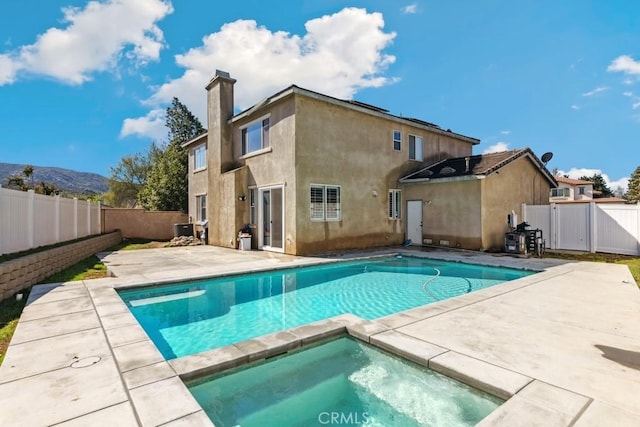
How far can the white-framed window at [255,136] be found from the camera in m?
15.8

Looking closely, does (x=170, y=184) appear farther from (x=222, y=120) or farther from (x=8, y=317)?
(x=8, y=317)

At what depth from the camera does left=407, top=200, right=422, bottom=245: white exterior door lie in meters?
17.4

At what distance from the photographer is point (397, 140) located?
1784cm

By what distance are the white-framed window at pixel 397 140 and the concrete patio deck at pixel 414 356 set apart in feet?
38.4

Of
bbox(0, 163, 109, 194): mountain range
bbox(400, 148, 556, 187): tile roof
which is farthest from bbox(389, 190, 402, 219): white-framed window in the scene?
bbox(0, 163, 109, 194): mountain range

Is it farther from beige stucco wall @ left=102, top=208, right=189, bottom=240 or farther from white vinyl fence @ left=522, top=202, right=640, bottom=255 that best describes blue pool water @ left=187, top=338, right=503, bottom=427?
beige stucco wall @ left=102, top=208, right=189, bottom=240

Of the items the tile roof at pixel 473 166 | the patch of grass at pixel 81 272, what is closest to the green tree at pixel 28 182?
the patch of grass at pixel 81 272

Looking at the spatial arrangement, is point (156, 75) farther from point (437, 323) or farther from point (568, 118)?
point (568, 118)

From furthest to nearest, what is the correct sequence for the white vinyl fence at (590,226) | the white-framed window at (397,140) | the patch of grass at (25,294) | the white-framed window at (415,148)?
the white-framed window at (415,148) < the white-framed window at (397,140) < the white vinyl fence at (590,226) < the patch of grass at (25,294)

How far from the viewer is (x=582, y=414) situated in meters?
2.84

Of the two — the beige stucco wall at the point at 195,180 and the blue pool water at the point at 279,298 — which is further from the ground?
the beige stucco wall at the point at 195,180

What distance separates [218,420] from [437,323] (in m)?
3.63

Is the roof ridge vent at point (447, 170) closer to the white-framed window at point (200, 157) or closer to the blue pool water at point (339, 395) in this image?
the blue pool water at point (339, 395)

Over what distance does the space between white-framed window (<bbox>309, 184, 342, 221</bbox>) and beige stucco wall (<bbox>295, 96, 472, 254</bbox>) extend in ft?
0.73
